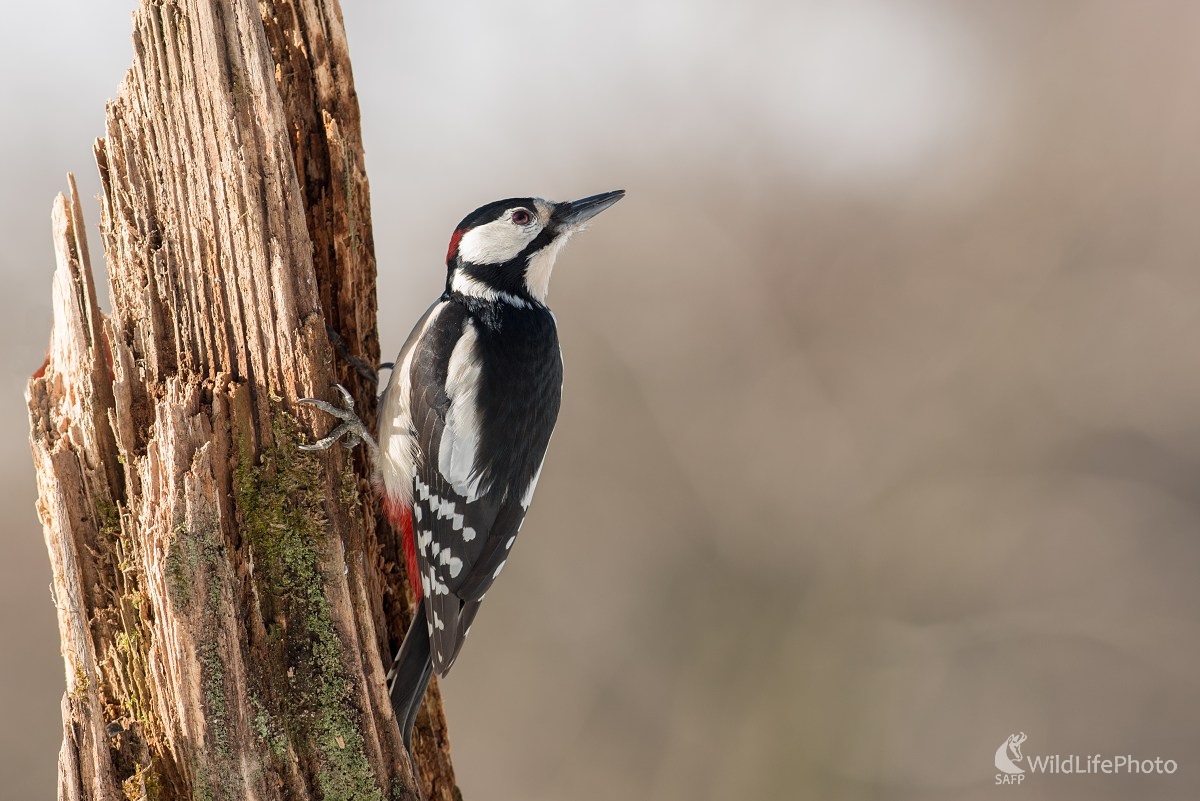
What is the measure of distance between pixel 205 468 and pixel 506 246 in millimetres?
1460

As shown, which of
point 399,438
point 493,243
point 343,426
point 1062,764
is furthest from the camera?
point 1062,764

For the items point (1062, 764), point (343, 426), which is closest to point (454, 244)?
point (343, 426)

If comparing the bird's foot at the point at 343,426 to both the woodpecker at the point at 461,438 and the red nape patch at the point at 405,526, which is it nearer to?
the woodpecker at the point at 461,438

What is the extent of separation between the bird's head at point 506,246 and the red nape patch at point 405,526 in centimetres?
82

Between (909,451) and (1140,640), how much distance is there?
1.72 meters

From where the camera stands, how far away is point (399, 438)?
305 centimetres

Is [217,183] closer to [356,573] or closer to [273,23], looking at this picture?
[273,23]

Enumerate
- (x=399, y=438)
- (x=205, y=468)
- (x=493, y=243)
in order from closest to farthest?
(x=205, y=468) → (x=399, y=438) → (x=493, y=243)

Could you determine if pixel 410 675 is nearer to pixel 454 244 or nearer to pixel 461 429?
pixel 461 429

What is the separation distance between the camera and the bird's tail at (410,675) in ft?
8.84

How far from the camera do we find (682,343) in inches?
243

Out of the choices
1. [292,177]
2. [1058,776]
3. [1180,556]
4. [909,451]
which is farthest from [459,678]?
[1180,556]

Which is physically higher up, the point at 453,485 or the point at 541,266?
the point at 541,266

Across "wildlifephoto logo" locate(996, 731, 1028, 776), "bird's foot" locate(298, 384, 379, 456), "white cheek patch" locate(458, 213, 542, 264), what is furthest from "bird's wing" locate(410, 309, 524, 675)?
"wildlifephoto logo" locate(996, 731, 1028, 776)
